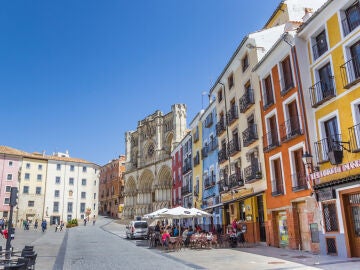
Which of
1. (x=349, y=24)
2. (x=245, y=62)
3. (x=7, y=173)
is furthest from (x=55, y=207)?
(x=349, y=24)

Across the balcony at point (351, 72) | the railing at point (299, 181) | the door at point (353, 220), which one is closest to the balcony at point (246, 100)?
the railing at point (299, 181)

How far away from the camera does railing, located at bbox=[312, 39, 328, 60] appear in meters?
17.4

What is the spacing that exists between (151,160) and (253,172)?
173ft

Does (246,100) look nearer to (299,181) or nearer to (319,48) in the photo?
(319,48)

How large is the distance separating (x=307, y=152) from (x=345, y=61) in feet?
15.3

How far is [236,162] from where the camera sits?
27078mm

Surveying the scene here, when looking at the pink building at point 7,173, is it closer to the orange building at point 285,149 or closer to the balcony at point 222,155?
the balcony at point 222,155

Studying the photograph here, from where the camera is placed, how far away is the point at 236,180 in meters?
25.8

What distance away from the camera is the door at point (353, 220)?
14.4 metres

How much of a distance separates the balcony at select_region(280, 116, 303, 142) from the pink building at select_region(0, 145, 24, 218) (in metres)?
61.9

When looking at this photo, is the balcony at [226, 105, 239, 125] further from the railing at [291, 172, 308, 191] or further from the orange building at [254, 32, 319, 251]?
the railing at [291, 172, 308, 191]

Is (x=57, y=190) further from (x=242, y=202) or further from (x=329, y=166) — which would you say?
(x=329, y=166)

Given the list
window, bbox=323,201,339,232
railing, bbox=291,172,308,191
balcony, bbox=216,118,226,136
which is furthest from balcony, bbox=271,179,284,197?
balcony, bbox=216,118,226,136

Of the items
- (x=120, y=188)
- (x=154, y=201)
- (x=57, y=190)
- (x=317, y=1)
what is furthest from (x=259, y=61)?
(x=120, y=188)
